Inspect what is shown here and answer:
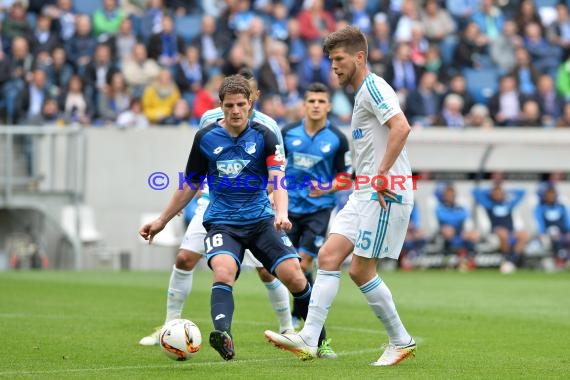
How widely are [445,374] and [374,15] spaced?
1873 cm

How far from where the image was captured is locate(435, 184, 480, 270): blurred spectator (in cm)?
2272

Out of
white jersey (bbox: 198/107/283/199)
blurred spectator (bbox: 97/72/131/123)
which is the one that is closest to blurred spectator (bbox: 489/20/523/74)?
blurred spectator (bbox: 97/72/131/123)

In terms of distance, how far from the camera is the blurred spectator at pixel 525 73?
997 inches

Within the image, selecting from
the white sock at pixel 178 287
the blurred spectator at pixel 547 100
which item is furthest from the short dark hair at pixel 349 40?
the blurred spectator at pixel 547 100

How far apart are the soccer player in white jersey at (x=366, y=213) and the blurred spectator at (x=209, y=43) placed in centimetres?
1551

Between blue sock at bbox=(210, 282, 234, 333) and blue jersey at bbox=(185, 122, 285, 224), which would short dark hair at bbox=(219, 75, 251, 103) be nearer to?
blue jersey at bbox=(185, 122, 285, 224)

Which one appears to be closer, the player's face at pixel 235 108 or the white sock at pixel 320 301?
the white sock at pixel 320 301

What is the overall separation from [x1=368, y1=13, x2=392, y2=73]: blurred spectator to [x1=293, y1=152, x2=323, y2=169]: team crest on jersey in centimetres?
1208

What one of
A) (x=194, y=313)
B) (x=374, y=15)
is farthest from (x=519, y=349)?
(x=374, y=15)

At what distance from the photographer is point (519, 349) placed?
9.88 meters

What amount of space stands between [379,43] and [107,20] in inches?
226

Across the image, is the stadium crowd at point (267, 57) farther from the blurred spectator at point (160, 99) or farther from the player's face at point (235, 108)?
the player's face at point (235, 108)

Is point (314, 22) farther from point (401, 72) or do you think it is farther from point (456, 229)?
point (456, 229)

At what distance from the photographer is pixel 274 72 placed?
23.6m
